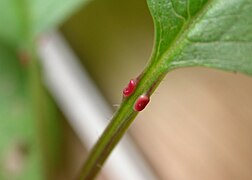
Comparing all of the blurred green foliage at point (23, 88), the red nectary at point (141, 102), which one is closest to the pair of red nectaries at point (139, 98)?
the red nectary at point (141, 102)

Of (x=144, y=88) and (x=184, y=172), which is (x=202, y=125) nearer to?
(x=184, y=172)

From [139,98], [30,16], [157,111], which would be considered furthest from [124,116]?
[157,111]

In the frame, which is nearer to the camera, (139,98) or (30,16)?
(139,98)

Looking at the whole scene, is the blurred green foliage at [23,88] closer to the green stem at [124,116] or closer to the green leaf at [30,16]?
the green leaf at [30,16]

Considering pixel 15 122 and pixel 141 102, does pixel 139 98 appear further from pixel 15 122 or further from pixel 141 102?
pixel 15 122

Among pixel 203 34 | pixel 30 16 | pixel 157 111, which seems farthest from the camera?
pixel 157 111

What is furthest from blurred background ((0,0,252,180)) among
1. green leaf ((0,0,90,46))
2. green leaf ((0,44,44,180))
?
green leaf ((0,0,90,46))

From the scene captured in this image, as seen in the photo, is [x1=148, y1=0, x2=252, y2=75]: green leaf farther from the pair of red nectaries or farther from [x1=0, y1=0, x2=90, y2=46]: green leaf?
[x1=0, y1=0, x2=90, y2=46]: green leaf

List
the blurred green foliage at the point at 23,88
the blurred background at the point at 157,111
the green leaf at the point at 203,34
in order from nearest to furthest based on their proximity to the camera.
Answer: the green leaf at the point at 203,34
the blurred green foliage at the point at 23,88
the blurred background at the point at 157,111
